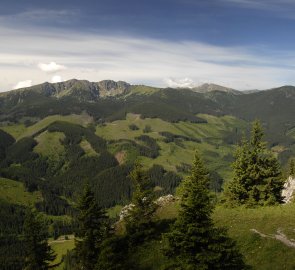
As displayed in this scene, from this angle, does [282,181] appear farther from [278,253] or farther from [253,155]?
[278,253]

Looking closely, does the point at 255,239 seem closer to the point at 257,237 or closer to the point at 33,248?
the point at 257,237

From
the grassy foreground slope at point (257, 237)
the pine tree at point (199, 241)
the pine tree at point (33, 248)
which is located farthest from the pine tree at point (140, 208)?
the pine tree at point (199, 241)

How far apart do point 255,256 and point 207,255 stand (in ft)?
69.3

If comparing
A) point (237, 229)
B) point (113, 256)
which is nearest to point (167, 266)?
point (113, 256)

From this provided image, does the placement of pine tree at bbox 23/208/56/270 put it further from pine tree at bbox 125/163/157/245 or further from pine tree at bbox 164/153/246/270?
pine tree at bbox 164/153/246/270

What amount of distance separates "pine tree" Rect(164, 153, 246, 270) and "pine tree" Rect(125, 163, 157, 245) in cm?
2768

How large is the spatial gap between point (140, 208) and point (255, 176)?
23726 millimetres

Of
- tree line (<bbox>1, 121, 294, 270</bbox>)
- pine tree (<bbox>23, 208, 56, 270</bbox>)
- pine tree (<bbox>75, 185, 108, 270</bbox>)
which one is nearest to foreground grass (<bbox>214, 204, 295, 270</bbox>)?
tree line (<bbox>1, 121, 294, 270</bbox>)

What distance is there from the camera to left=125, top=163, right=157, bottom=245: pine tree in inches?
2180

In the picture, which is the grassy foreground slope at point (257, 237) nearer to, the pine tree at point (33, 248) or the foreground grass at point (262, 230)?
the foreground grass at point (262, 230)

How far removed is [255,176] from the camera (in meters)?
67.8

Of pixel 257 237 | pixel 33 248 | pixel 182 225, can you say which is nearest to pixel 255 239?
pixel 257 237

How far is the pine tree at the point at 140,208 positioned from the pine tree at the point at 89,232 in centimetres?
424

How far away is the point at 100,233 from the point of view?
5547cm
